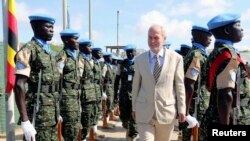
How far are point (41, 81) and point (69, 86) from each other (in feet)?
5.65

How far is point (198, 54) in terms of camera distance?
17.9ft

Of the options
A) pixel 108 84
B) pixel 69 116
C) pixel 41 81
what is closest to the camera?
pixel 41 81

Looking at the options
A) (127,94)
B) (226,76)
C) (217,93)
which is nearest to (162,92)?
(217,93)

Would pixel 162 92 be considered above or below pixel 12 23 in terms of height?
below

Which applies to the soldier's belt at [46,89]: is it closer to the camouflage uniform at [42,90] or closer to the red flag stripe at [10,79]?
the camouflage uniform at [42,90]

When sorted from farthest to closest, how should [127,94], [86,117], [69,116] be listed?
[127,94]
[86,117]
[69,116]

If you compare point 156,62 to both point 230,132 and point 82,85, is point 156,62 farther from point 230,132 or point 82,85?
point 82,85

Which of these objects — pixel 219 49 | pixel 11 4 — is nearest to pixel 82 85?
pixel 11 4

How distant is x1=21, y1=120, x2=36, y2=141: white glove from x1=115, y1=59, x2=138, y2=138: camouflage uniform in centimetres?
401

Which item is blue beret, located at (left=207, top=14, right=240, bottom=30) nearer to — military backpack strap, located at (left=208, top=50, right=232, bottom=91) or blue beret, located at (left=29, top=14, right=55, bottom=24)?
military backpack strap, located at (left=208, top=50, right=232, bottom=91)

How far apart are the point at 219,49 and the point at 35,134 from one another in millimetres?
2361

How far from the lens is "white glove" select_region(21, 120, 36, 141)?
12.5 feet

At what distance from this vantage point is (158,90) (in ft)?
13.9

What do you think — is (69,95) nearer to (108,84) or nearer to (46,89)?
(46,89)
